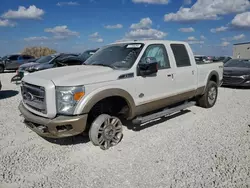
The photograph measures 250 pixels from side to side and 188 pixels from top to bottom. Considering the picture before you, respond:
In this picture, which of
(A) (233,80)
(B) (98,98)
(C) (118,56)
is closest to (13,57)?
(A) (233,80)

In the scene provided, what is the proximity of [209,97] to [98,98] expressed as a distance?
447cm

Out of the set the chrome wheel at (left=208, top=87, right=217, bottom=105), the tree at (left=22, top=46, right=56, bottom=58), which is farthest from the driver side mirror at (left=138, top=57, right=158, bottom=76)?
the tree at (left=22, top=46, right=56, bottom=58)

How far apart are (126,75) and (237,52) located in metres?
40.5

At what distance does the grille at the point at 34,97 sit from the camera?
3773 millimetres

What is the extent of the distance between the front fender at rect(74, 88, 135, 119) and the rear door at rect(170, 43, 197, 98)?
5.02 feet

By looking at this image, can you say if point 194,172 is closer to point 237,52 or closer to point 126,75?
point 126,75

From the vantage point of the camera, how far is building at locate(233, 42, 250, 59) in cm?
3625

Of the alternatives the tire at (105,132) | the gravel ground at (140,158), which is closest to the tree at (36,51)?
the gravel ground at (140,158)

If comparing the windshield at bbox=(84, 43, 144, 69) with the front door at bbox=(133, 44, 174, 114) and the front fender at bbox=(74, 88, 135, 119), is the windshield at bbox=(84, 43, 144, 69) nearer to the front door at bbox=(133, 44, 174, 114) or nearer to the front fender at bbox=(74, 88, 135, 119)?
the front door at bbox=(133, 44, 174, 114)

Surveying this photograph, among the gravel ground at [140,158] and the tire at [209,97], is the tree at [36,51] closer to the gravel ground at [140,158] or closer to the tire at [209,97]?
the gravel ground at [140,158]

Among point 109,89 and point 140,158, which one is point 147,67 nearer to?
point 109,89

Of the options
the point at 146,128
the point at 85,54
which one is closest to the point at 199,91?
the point at 146,128

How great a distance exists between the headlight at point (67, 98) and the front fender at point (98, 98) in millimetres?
95

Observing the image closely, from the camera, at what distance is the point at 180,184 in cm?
310
